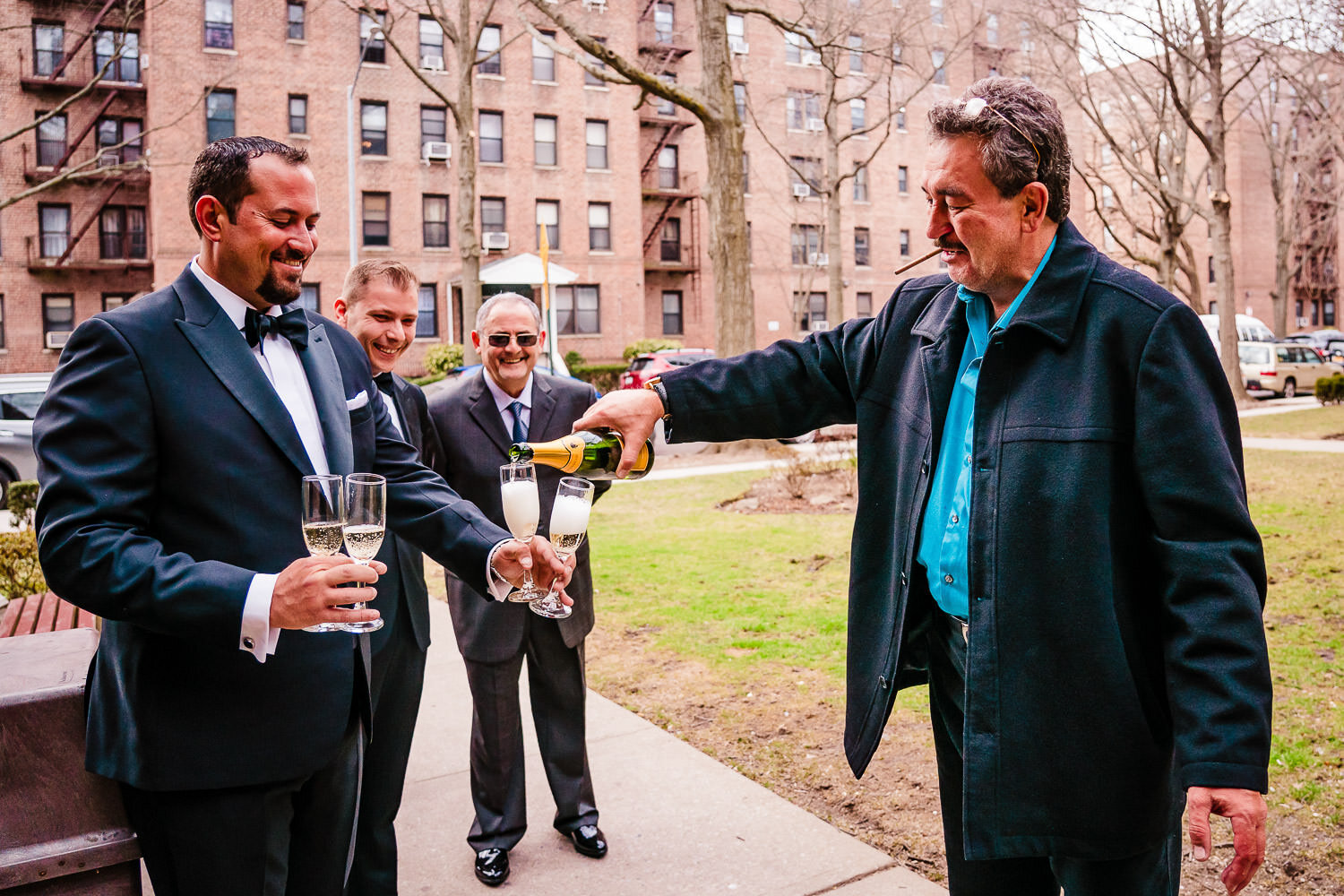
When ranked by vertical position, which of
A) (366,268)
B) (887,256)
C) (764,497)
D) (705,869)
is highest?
(887,256)

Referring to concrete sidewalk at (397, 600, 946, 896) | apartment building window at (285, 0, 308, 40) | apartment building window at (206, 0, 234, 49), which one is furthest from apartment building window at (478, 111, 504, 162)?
concrete sidewalk at (397, 600, 946, 896)

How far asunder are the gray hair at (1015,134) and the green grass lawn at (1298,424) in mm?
18458

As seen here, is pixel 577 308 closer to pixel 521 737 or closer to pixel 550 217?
pixel 550 217

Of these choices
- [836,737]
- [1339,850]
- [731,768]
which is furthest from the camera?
[836,737]

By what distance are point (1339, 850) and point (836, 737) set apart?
83.0 inches

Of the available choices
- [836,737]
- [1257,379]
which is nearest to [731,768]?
[836,737]

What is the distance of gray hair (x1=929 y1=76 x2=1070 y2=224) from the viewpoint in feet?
7.45

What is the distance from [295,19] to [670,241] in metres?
15.3

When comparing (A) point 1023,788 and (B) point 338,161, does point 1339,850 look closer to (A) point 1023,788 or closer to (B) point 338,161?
(A) point 1023,788

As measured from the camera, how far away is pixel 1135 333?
7.02ft

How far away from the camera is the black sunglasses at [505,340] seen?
4332 mm

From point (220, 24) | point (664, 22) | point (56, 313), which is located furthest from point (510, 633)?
point (664, 22)

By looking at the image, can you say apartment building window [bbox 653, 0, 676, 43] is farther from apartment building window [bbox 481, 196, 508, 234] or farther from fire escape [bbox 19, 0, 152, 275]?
fire escape [bbox 19, 0, 152, 275]

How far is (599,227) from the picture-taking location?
37969mm
